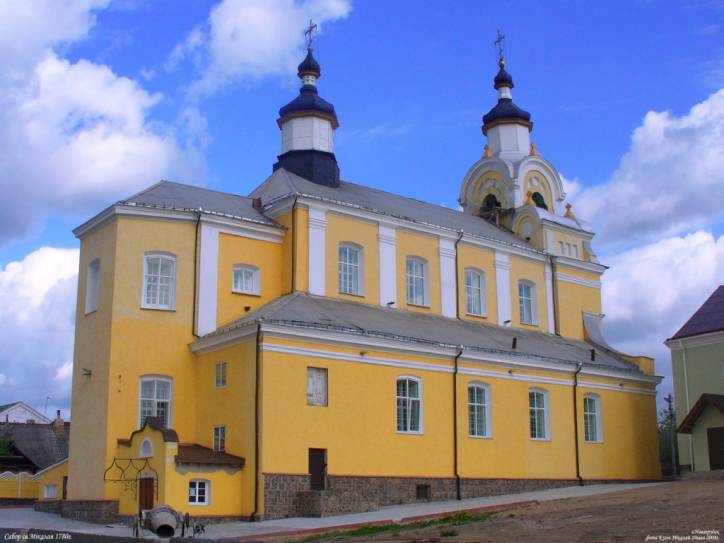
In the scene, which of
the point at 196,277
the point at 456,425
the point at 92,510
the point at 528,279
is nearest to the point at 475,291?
the point at 528,279

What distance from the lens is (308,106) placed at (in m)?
34.8

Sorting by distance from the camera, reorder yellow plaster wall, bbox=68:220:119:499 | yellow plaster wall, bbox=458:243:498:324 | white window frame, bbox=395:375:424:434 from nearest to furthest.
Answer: yellow plaster wall, bbox=68:220:119:499, white window frame, bbox=395:375:424:434, yellow plaster wall, bbox=458:243:498:324

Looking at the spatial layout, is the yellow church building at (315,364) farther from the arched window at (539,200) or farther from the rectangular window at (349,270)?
the arched window at (539,200)

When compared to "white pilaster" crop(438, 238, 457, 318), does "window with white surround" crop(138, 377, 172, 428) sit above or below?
below

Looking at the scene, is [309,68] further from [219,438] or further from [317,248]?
[219,438]

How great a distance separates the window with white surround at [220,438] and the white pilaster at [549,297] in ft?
52.4

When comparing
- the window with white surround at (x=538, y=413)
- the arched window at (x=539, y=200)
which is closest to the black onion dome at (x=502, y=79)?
the arched window at (x=539, y=200)

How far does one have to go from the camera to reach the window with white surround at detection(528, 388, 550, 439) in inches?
1208

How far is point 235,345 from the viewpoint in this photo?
2539 centimetres

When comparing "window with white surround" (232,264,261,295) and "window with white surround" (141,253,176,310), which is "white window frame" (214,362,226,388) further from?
"window with white surround" (232,264,261,295)

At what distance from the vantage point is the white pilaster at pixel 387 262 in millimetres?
31250

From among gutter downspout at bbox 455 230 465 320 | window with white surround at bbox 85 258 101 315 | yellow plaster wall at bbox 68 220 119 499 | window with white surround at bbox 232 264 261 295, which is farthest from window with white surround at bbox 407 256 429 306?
window with white surround at bbox 85 258 101 315

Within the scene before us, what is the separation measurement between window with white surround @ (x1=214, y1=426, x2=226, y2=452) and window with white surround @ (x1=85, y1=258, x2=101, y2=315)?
571 centimetres

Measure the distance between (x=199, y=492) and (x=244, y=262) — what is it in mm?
7968
